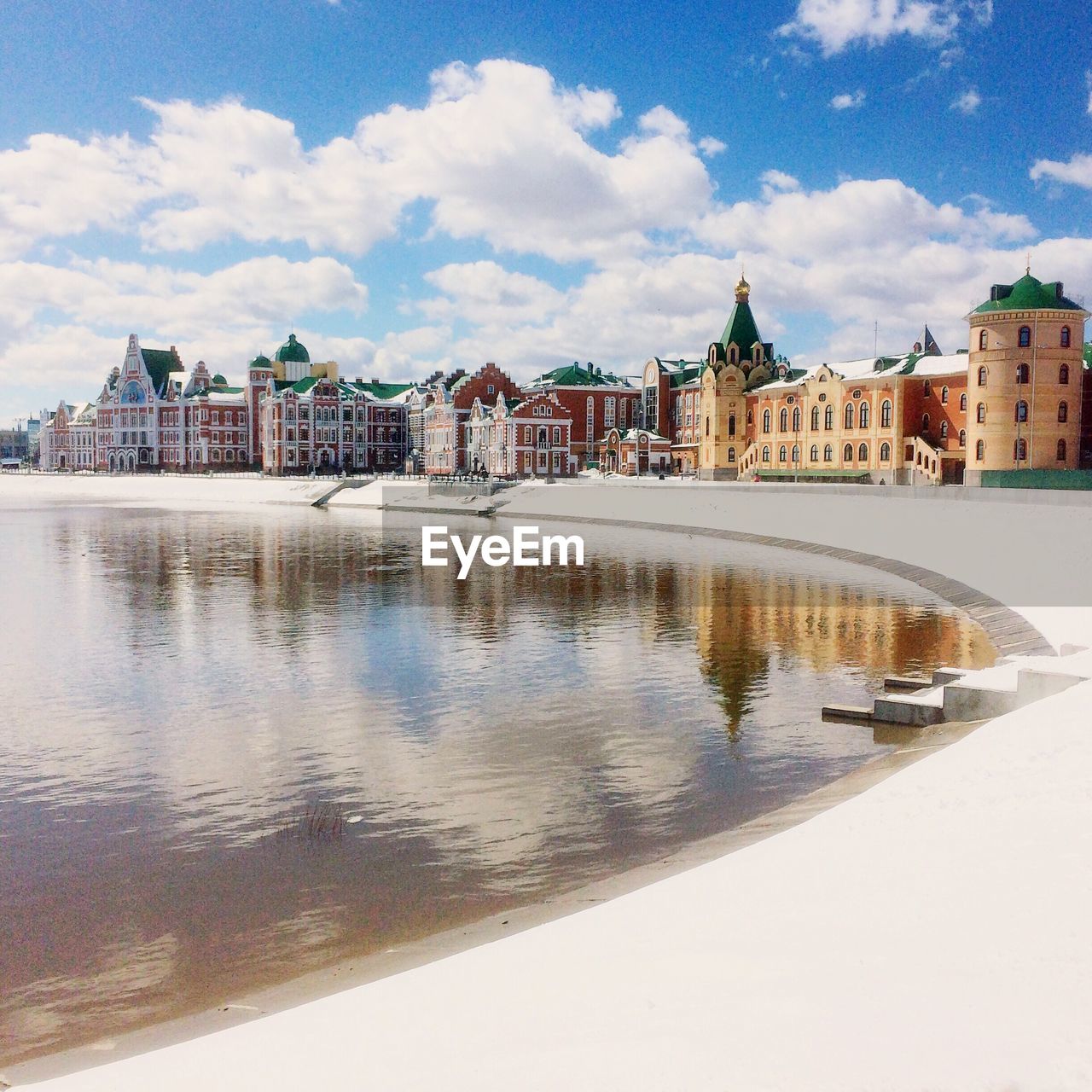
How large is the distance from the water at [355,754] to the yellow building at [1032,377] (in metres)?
49.6

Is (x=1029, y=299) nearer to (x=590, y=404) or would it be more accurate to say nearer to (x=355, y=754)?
(x=590, y=404)

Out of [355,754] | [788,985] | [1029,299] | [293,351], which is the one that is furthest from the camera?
[293,351]

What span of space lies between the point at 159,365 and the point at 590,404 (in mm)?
78098

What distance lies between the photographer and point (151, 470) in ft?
519

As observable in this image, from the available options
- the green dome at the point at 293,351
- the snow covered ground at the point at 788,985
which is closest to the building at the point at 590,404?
the green dome at the point at 293,351

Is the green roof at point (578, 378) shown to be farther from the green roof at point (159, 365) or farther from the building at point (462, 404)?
the green roof at point (159, 365)

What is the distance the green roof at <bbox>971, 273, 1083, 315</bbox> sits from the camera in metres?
72.6

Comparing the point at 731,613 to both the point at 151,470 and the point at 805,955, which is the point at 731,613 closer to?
the point at 805,955

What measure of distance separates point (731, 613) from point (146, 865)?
18676 mm

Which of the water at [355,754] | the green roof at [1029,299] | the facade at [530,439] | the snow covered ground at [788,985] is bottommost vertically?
the water at [355,754]

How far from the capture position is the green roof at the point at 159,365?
162 m

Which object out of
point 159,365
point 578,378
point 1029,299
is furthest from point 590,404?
point 159,365

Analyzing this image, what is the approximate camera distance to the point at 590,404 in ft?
407

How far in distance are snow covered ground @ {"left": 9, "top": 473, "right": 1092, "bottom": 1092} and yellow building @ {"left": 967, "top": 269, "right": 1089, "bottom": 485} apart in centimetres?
7015
